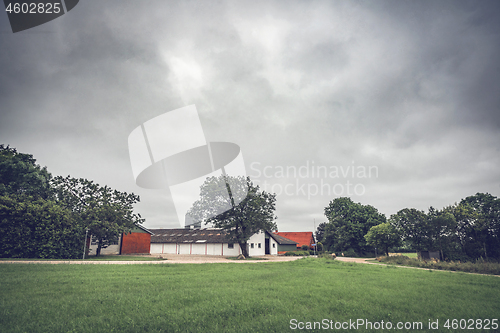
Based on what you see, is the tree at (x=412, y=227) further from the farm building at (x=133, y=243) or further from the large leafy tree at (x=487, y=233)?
the farm building at (x=133, y=243)

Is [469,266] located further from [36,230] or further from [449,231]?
[36,230]

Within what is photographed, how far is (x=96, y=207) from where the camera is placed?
29.6m

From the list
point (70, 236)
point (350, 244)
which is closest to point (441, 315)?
point (70, 236)

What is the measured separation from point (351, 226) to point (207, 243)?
27.8 meters

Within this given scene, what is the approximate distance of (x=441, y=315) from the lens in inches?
253

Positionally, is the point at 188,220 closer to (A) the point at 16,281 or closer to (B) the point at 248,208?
(B) the point at 248,208

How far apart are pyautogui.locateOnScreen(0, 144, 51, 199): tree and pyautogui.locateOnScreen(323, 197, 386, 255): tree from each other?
158ft

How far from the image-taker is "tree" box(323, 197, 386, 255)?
53.2 metres

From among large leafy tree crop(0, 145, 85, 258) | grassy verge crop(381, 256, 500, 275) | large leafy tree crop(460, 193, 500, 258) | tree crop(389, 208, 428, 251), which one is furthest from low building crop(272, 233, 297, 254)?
large leafy tree crop(0, 145, 85, 258)

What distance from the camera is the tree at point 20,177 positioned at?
31020 millimetres

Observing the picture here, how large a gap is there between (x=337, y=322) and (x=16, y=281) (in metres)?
11.3

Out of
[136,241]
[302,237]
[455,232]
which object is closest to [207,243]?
[136,241]

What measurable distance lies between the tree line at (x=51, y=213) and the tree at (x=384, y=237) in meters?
34.1

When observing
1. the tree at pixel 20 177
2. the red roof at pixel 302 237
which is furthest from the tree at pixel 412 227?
the tree at pixel 20 177
